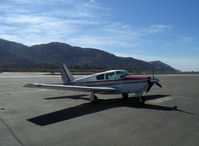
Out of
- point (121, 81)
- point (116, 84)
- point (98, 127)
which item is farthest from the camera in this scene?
point (116, 84)

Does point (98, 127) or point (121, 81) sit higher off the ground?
point (121, 81)

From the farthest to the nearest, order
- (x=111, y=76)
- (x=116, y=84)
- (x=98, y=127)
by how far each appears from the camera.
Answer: (x=111, y=76) < (x=116, y=84) < (x=98, y=127)

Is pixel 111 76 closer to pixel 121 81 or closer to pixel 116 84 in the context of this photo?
pixel 116 84

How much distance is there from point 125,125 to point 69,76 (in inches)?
404

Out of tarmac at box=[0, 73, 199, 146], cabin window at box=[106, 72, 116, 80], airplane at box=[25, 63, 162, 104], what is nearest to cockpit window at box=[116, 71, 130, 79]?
airplane at box=[25, 63, 162, 104]

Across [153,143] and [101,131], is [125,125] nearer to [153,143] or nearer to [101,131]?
[101,131]

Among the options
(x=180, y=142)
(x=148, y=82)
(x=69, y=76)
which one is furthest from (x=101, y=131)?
(x=69, y=76)

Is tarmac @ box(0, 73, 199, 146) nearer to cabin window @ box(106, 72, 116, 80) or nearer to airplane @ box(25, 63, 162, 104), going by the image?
airplane @ box(25, 63, 162, 104)

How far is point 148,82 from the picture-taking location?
48.1ft

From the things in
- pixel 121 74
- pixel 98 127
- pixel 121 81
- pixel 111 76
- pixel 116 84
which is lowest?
pixel 98 127

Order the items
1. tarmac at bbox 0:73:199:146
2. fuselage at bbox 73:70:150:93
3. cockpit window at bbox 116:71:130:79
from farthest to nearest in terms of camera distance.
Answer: cockpit window at bbox 116:71:130:79 → fuselage at bbox 73:70:150:93 → tarmac at bbox 0:73:199:146

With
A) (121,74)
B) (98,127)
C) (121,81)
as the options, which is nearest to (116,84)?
(121,81)

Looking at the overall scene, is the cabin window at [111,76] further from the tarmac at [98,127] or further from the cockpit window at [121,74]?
the tarmac at [98,127]

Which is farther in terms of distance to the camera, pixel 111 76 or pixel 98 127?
pixel 111 76
